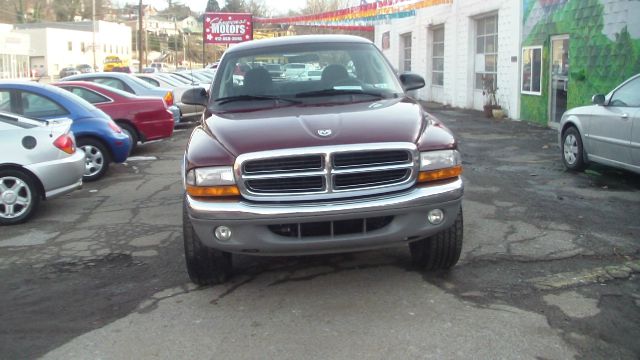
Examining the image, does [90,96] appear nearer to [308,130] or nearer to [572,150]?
[572,150]

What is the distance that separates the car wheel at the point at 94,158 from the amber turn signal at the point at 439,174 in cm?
686

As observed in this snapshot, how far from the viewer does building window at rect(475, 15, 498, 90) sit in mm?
19156

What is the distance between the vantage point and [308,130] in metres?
4.28

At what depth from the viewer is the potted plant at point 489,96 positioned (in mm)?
18000

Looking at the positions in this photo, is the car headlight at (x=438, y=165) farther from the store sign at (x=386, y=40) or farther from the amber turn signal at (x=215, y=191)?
the store sign at (x=386, y=40)

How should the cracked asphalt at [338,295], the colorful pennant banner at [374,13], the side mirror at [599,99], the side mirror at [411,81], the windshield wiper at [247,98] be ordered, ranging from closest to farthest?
the cracked asphalt at [338,295]
the windshield wiper at [247,98]
the side mirror at [411,81]
the side mirror at [599,99]
the colorful pennant banner at [374,13]

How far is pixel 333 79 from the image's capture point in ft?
17.8

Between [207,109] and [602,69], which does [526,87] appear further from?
[207,109]

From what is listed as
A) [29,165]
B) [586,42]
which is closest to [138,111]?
[29,165]

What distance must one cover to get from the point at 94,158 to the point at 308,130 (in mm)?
6434

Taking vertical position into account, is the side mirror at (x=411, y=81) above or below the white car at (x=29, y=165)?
above

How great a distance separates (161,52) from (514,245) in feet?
335

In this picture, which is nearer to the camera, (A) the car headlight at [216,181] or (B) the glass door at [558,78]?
(A) the car headlight at [216,181]

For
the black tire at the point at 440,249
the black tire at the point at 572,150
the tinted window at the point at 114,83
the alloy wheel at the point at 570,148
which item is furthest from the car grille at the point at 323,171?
the tinted window at the point at 114,83
